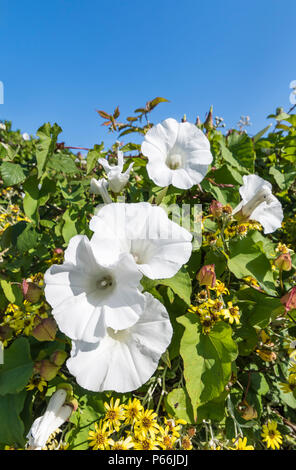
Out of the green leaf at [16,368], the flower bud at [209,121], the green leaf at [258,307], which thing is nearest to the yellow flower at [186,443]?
the green leaf at [258,307]

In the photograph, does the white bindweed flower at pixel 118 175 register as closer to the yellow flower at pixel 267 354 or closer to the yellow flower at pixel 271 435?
the yellow flower at pixel 267 354

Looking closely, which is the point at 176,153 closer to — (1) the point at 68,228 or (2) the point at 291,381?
(1) the point at 68,228

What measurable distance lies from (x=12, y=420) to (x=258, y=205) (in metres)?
1.16

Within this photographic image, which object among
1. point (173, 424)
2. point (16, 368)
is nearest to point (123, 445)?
point (173, 424)

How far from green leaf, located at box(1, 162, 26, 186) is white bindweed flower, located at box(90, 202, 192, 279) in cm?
54

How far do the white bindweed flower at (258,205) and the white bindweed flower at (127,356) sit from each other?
2.05 ft

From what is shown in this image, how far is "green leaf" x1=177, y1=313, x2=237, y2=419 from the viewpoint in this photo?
2.69 feet

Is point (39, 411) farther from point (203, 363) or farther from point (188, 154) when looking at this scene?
point (188, 154)

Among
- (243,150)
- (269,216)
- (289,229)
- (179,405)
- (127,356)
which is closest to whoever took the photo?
(127,356)

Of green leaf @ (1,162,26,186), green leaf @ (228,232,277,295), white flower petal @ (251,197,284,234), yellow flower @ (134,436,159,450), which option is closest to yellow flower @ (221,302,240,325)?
green leaf @ (228,232,277,295)

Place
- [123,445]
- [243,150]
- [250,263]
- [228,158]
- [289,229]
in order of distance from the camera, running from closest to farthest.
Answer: [123,445] < [250,263] < [228,158] < [243,150] < [289,229]

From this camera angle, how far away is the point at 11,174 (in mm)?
1049

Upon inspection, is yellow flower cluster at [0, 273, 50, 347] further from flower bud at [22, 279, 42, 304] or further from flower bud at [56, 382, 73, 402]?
flower bud at [56, 382, 73, 402]
